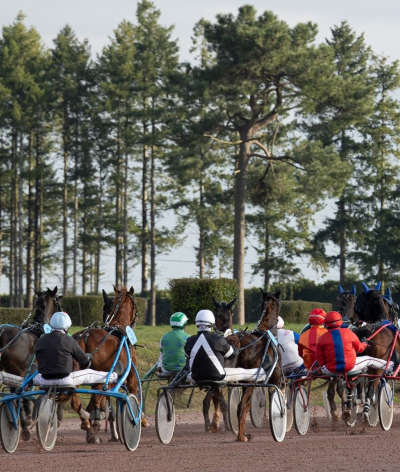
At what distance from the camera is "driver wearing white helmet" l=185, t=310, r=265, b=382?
44.7ft

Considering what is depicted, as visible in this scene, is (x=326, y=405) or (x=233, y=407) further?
(x=326, y=405)

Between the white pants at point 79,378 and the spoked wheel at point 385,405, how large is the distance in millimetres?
4335

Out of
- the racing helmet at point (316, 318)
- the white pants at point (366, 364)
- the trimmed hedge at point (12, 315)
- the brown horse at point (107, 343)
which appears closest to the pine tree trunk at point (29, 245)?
the trimmed hedge at point (12, 315)

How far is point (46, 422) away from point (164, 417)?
1833mm

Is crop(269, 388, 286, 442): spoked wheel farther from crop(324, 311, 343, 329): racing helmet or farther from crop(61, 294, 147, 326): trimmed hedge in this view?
crop(61, 294, 147, 326): trimmed hedge

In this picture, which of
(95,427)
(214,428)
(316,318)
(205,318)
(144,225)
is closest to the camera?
(95,427)

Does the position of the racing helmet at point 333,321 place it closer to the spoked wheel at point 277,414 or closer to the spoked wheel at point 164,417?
the spoked wheel at point 277,414

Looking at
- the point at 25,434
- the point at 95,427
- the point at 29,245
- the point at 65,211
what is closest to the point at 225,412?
the point at 95,427

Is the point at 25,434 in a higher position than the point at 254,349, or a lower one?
lower

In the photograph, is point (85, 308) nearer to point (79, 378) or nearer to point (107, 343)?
point (107, 343)

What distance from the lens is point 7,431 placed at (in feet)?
41.5

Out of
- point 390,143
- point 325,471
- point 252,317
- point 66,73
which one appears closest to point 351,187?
point 390,143

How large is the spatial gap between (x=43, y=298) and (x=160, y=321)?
1550 inches

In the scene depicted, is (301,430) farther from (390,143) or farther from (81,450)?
(390,143)
